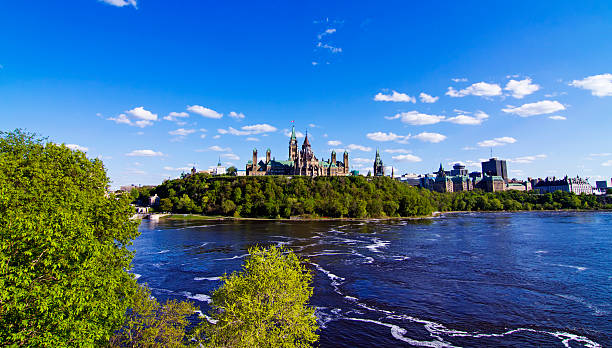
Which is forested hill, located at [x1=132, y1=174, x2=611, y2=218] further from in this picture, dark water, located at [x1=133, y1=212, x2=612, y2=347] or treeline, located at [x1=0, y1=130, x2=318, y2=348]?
treeline, located at [x1=0, y1=130, x2=318, y2=348]

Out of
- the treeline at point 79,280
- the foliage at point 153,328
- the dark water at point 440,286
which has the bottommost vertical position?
the dark water at point 440,286

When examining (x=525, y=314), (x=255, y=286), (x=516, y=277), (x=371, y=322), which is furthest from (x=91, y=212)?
(x=516, y=277)

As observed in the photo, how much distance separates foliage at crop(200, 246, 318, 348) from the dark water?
34.0ft

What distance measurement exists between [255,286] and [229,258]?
43.3 meters

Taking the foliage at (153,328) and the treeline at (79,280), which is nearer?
the treeline at (79,280)

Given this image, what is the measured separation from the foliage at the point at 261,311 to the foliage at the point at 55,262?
6356 millimetres

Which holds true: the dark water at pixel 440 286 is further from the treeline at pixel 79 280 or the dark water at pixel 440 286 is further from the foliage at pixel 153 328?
the foliage at pixel 153 328

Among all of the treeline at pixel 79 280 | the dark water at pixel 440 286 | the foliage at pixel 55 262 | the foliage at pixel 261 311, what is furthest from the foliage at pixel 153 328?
the dark water at pixel 440 286

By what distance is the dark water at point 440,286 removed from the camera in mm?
30172

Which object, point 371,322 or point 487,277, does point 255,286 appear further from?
point 487,277

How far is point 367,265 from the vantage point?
5506 cm

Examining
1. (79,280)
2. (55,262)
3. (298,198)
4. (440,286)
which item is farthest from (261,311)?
(298,198)

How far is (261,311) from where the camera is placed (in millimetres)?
19297

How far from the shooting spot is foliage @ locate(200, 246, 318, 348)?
18816 millimetres
